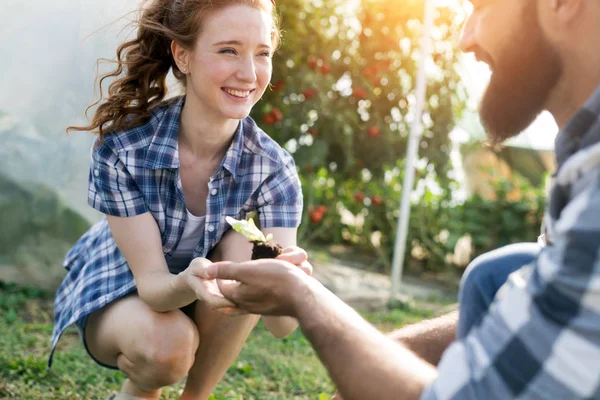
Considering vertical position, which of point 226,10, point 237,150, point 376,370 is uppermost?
point 226,10

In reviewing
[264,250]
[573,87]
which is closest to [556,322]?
[573,87]

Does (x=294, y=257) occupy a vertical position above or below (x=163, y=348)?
above

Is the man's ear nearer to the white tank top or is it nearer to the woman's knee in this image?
the white tank top

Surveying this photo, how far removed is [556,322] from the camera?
42.1 inches

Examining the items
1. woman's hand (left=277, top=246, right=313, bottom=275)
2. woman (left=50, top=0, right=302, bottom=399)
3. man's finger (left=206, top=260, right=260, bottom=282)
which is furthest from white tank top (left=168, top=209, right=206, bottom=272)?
man's finger (left=206, top=260, right=260, bottom=282)

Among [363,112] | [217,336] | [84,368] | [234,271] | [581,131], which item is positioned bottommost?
[84,368]

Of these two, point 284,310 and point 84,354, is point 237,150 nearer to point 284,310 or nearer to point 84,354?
point 284,310

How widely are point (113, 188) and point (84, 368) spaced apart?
0.95 metres

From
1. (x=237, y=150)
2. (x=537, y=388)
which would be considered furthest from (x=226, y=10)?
(x=537, y=388)

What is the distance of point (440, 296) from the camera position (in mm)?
4633

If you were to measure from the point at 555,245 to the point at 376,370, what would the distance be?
1.26 ft

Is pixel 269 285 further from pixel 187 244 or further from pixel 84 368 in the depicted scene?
pixel 84 368

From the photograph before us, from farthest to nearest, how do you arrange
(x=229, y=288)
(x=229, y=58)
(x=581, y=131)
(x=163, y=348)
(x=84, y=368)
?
(x=84, y=368), (x=229, y=58), (x=163, y=348), (x=229, y=288), (x=581, y=131)

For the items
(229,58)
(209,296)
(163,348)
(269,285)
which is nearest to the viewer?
(269,285)
